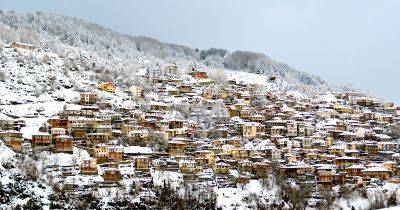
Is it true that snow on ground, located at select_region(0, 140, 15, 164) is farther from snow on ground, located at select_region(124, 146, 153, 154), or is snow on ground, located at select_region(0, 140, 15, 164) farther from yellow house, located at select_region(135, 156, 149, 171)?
snow on ground, located at select_region(124, 146, 153, 154)

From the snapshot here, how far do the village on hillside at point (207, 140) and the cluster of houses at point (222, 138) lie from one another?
60 mm

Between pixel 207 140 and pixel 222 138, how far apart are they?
106 centimetres

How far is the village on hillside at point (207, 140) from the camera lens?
3272 centimetres

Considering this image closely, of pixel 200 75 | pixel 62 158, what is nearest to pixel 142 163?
pixel 62 158

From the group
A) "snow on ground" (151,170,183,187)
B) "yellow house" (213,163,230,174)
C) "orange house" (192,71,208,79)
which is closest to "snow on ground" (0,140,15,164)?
"snow on ground" (151,170,183,187)

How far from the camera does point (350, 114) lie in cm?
5091

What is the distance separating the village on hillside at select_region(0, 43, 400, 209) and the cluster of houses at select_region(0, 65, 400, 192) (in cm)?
6

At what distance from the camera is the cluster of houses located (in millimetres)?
33719

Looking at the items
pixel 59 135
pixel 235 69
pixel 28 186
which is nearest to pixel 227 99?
pixel 59 135

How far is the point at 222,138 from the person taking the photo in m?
39.9

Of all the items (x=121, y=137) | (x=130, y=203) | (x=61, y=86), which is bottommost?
(x=130, y=203)

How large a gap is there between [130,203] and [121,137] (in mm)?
8012

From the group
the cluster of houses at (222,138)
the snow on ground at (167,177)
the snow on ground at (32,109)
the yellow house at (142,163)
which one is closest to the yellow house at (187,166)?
the cluster of houses at (222,138)

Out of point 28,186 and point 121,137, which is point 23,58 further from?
point 28,186
